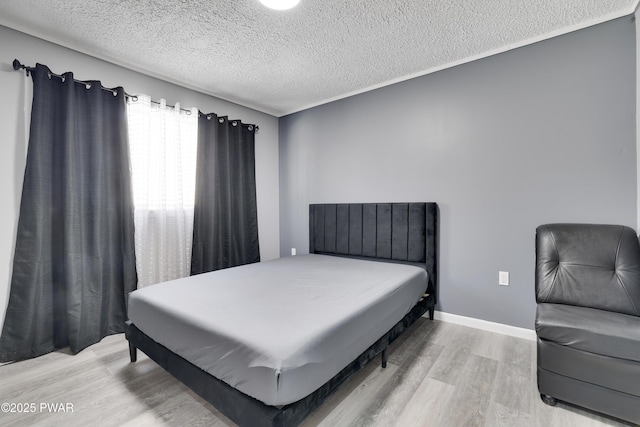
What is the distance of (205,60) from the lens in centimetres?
261

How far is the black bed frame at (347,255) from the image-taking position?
1250 millimetres

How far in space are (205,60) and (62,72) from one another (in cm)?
110

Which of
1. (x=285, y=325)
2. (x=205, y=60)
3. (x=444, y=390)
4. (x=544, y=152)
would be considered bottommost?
(x=444, y=390)

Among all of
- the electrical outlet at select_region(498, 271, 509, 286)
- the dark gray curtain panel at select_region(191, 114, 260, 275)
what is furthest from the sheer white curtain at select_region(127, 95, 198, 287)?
the electrical outlet at select_region(498, 271, 509, 286)

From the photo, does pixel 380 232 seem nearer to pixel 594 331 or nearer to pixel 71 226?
pixel 594 331

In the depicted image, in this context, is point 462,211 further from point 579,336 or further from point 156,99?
point 156,99

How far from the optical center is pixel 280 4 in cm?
185

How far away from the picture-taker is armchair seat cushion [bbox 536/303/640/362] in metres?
1.39

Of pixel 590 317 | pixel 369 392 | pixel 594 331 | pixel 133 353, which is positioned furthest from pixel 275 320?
pixel 590 317

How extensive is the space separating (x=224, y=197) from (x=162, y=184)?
0.70 metres

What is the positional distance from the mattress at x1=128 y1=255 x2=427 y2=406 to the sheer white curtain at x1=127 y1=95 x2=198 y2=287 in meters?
0.87

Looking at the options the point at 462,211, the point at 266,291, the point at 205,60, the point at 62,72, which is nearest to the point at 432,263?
the point at 462,211

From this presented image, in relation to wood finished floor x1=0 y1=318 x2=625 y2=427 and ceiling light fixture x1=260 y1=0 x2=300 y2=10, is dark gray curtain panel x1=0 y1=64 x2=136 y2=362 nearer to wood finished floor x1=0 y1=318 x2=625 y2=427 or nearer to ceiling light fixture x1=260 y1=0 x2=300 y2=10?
wood finished floor x1=0 y1=318 x2=625 y2=427

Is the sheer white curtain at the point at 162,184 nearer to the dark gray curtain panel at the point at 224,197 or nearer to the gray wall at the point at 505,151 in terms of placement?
the dark gray curtain panel at the point at 224,197
